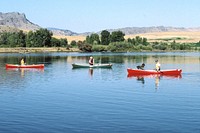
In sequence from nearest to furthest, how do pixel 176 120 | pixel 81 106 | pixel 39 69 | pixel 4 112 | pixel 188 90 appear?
pixel 176 120, pixel 4 112, pixel 81 106, pixel 188 90, pixel 39 69

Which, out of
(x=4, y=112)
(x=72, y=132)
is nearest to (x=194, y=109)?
(x=72, y=132)

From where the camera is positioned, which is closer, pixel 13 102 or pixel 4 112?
pixel 4 112

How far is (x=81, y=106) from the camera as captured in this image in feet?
100

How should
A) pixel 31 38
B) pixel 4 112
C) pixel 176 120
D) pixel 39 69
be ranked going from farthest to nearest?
pixel 31 38 → pixel 39 69 → pixel 4 112 → pixel 176 120

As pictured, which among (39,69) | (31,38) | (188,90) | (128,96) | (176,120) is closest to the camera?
(176,120)

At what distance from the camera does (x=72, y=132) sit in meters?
22.3

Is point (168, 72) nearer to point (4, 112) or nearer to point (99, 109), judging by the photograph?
point (99, 109)

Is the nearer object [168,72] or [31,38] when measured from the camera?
[168,72]

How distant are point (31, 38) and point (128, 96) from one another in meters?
163

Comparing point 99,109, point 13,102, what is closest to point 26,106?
point 13,102

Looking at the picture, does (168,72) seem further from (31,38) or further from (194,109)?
(31,38)

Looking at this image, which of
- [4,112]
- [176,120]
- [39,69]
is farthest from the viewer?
[39,69]

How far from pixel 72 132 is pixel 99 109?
7132 mm

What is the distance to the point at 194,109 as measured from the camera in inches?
1151
